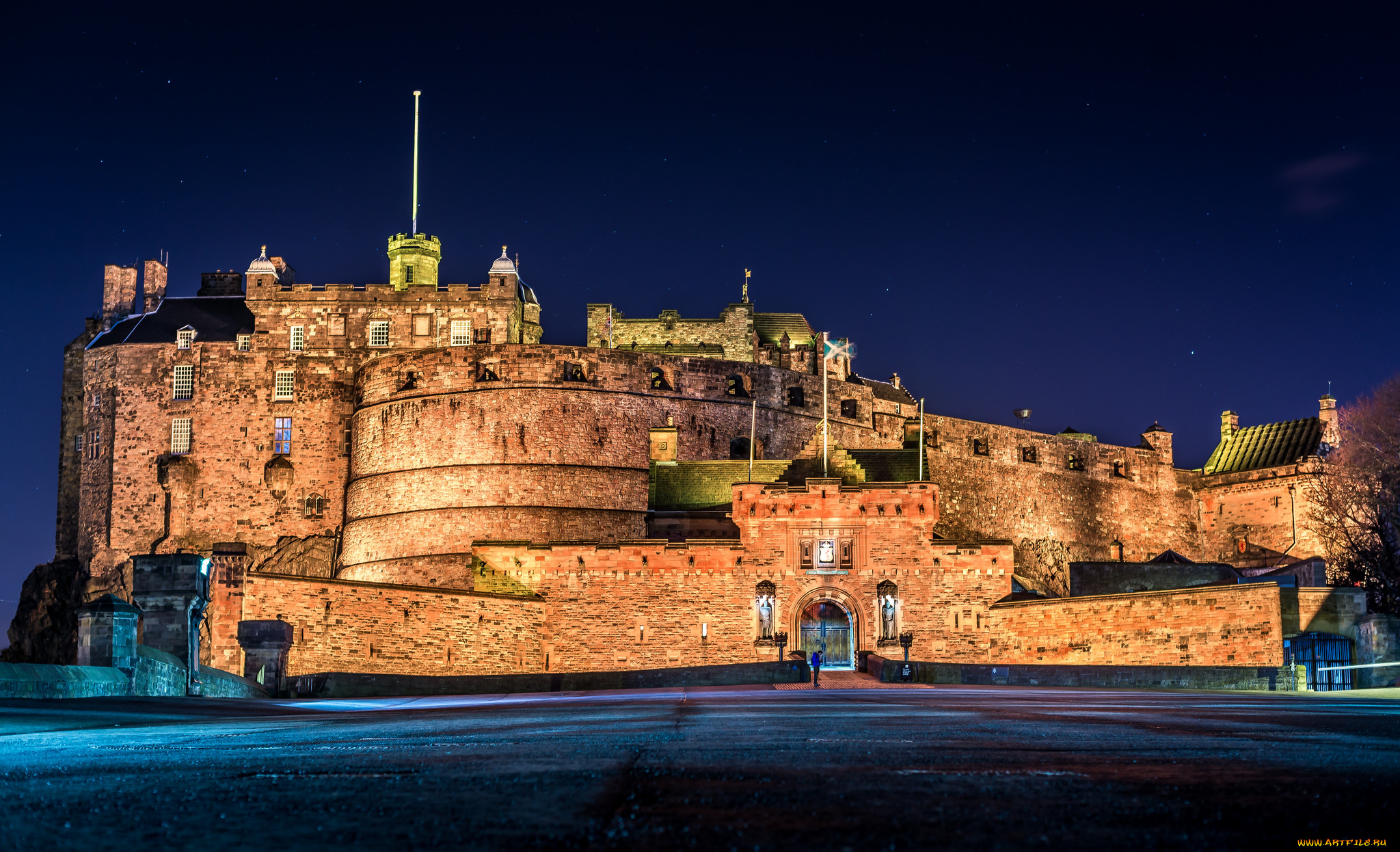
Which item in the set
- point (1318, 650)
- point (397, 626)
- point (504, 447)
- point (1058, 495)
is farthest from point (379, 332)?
point (1318, 650)

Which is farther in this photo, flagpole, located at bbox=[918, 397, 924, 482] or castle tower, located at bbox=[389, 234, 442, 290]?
castle tower, located at bbox=[389, 234, 442, 290]

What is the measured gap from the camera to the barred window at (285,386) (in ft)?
143

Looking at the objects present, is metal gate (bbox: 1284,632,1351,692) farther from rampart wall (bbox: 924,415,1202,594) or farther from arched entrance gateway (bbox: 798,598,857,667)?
rampart wall (bbox: 924,415,1202,594)

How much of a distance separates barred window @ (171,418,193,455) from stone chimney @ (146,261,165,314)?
8.06 meters

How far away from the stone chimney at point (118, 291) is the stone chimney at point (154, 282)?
47 cm

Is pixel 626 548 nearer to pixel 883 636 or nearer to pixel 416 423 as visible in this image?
pixel 883 636

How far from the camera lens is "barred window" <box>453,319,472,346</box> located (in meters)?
44.7

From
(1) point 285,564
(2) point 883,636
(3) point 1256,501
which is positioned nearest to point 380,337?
(1) point 285,564

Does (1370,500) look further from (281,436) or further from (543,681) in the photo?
(281,436)

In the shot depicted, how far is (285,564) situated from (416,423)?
6.18 metres

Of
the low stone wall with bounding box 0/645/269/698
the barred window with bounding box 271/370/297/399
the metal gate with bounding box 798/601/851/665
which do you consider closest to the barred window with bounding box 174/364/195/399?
the barred window with bounding box 271/370/297/399

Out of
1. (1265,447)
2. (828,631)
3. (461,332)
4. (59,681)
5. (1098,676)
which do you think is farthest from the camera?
(1265,447)

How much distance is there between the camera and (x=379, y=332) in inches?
1743

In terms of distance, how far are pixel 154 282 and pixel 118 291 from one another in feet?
4.32
